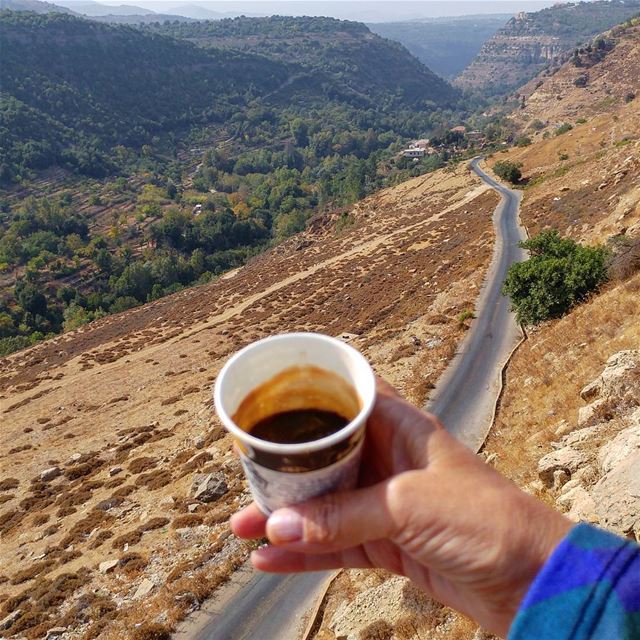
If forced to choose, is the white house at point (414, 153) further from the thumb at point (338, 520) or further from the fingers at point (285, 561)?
the thumb at point (338, 520)

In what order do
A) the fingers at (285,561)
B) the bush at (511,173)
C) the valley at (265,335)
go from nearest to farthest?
1. the fingers at (285,561)
2. the valley at (265,335)
3. the bush at (511,173)

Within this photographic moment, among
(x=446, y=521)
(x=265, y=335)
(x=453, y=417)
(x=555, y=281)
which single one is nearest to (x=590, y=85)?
(x=265, y=335)

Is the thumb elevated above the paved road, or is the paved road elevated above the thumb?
the thumb

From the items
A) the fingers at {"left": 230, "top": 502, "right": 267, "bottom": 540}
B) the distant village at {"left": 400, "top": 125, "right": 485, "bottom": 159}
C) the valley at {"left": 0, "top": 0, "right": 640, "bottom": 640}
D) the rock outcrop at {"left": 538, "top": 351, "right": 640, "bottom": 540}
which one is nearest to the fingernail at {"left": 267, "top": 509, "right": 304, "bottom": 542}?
the fingers at {"left": 230, "top": 502, "right": 267, "bottom": 540}

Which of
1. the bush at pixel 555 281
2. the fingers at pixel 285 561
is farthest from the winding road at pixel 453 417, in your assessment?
the fingers at pixel 285 561

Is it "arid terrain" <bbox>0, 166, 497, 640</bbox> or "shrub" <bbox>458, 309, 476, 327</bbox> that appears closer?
"arid terrain" <bbox>0, 166, 497, 640</bbox>

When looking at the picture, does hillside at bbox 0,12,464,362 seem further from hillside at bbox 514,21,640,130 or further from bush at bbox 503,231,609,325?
bush at bbox 503,231,609,325
